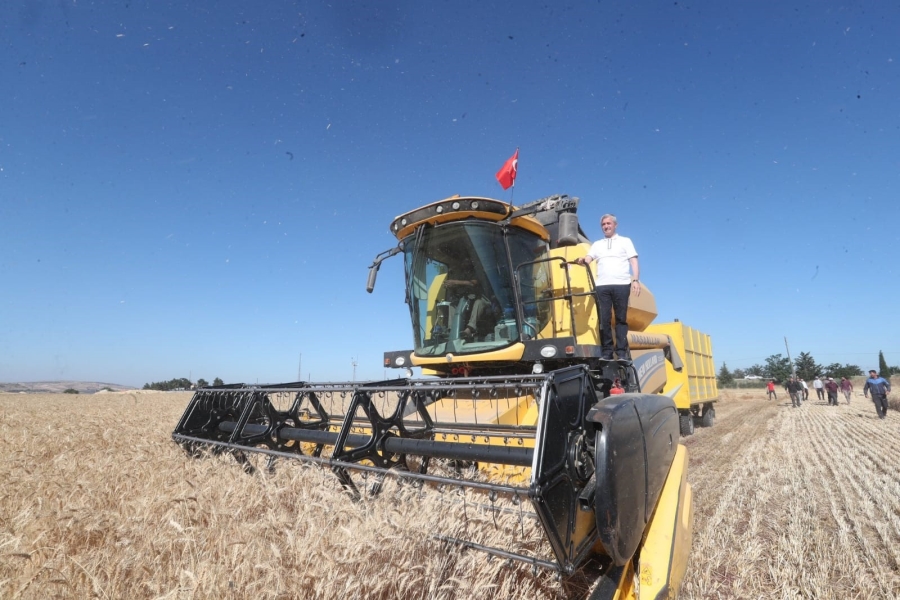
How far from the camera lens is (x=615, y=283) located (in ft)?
11.7

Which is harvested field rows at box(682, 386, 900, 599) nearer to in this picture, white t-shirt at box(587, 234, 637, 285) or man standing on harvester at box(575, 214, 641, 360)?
man standing on harvester at box(575, 214, 641, 360)

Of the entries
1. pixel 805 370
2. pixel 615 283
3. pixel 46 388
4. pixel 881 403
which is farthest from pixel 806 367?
pixel 46 388

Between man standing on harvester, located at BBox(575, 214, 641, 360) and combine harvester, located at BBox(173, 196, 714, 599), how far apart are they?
0.15 meters

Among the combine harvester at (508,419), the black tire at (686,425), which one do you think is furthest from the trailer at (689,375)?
the combine harvester at (508,419)

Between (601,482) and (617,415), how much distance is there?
0.93 feet

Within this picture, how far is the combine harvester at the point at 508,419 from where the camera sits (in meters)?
1.75

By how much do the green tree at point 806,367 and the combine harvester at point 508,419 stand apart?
66.9 metres

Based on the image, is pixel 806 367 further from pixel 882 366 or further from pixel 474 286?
pixel 474 286

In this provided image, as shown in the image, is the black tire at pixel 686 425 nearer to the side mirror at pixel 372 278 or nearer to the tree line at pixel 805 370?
the side mirror at pixel 372 278

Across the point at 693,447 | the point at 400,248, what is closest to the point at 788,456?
the point at 693,447

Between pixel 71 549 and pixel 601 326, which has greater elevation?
pixel 601 326

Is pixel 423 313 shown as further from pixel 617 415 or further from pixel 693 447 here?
pixel 693 447

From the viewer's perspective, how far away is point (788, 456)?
20.9ft

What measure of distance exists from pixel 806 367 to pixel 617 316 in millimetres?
73697
